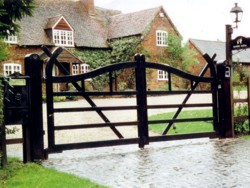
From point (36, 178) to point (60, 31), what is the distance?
98.6ft

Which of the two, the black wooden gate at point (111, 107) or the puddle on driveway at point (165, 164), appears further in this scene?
the black wooden gate at point (111, 107)

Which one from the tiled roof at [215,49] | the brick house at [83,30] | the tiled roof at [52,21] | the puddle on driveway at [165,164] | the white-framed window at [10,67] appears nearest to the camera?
the puddle on driveway at [165,164]

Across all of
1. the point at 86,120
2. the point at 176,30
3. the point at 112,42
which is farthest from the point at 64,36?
the point at 86,120

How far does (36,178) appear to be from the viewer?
6160 mm

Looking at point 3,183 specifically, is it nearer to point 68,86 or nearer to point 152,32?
point 68,86

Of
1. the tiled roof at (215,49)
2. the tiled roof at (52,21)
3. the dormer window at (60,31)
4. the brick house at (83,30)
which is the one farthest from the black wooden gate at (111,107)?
the tiled roof at (215,49)

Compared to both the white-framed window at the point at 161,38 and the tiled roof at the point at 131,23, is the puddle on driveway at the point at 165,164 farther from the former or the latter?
the white-framed window at the point at 161,38

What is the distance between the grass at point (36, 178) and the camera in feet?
18.7

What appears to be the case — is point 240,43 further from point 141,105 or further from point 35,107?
point 35,107

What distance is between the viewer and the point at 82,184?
566 centimetres

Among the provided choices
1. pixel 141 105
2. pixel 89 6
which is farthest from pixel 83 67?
pixel 141 105

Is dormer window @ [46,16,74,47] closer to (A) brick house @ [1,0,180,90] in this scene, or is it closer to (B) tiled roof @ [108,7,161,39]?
(A) brick house @ [1,0,180,90]

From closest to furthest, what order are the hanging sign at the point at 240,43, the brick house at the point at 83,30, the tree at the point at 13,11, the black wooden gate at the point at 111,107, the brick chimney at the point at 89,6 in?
→ the black wooden gate at the point at 111,107, the tree at the point at 13,11, the hanging sign at the point at 240,43, the brick house at the point at 83,30, the brick chimney at the point at 89,6

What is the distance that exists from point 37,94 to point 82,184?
114 inches
